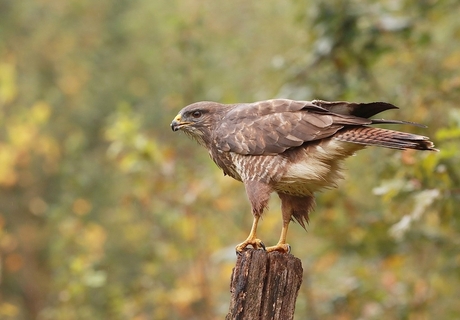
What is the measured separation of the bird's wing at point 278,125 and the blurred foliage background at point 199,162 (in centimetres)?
89

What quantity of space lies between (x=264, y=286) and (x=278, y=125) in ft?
3.96

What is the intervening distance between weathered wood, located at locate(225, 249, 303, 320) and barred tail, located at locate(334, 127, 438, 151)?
0.86 meters

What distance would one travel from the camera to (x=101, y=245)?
48.0 ft

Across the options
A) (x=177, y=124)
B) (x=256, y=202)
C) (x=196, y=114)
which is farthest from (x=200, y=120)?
(x=256, y=202)

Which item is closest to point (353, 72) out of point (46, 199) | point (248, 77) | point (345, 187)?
point (345, 187)

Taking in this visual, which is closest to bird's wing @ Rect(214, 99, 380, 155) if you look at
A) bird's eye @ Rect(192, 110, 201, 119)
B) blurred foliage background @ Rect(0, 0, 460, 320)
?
bird's eye @ Rect(192, 110, 201, 119)

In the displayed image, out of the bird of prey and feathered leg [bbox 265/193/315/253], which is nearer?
the bird of prey

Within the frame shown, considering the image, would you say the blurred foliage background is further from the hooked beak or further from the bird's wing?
the hooked beak

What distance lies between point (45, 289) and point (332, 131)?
1270 centimetres

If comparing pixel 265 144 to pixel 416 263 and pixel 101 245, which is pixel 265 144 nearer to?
pixel 416 263

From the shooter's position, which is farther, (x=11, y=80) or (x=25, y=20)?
(x=25, y=20)

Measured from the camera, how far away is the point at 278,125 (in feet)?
15.4

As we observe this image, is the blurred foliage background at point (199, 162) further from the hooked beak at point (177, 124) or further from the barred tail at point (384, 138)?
the hooked beak at point (177, 124)

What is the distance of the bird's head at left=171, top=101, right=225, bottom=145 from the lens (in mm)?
5163
